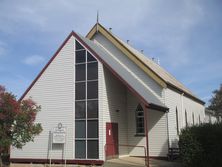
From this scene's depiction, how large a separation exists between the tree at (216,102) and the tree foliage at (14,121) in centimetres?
4684

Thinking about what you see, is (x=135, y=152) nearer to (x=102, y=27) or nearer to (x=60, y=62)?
(x=60, y=62)

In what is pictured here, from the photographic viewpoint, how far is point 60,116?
23.8 meters

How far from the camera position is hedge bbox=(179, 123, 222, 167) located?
59.4ft

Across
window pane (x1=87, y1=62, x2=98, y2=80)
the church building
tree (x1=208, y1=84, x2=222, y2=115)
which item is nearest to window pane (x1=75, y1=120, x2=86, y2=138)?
the church building

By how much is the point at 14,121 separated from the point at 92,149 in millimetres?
5455

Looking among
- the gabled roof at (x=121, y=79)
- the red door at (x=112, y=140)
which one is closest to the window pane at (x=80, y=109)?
the red door at (x=112, y=140)

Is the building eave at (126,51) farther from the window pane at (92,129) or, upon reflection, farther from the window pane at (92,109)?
the window pane at (92,129)

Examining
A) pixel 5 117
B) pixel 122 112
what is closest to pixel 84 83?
pixel 122 112

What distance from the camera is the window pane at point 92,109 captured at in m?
22.8

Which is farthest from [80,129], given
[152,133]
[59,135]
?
[152,133]

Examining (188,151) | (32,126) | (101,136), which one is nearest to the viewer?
(188,151)

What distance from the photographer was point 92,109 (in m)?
22.9

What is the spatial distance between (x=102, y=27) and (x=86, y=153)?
11769mm

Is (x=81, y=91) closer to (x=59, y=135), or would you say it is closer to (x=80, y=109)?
(x=80, y=109)
